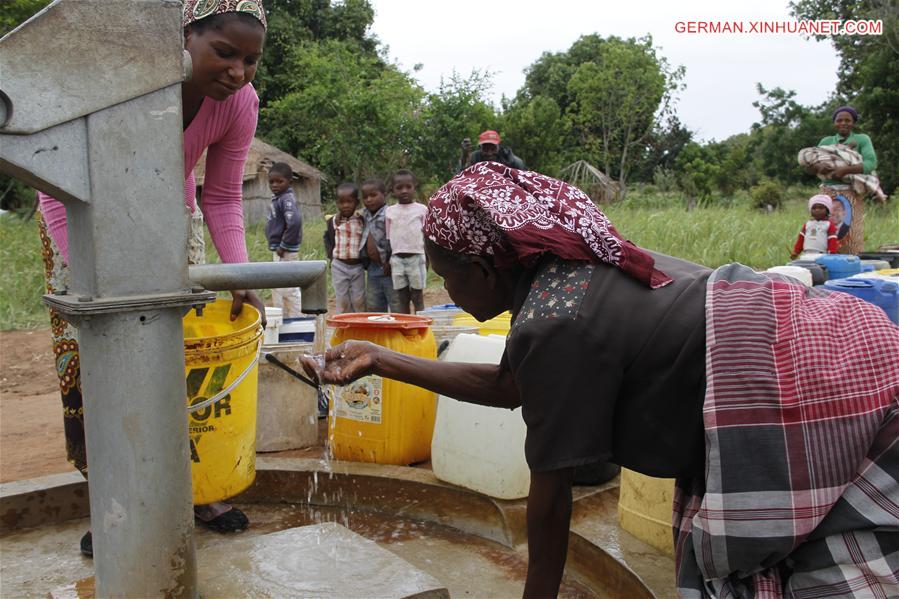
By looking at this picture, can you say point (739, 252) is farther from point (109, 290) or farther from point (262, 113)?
point (262, 113)

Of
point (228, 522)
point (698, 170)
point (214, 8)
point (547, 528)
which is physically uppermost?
point (698, 170)

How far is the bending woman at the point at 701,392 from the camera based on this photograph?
133 centimetres

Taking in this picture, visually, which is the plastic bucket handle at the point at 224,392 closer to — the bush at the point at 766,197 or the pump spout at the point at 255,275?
the pump spout at the point at 255,275

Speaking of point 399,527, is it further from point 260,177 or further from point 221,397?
point 260,177

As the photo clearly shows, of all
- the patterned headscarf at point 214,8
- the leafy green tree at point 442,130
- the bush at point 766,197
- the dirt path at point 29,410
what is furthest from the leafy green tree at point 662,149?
the patterned headscarf at point 214,8

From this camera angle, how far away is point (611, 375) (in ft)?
4.59

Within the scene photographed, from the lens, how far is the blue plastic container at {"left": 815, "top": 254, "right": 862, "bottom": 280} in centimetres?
545

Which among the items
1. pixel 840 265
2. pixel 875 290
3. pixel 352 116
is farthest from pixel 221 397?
pixel 352 116

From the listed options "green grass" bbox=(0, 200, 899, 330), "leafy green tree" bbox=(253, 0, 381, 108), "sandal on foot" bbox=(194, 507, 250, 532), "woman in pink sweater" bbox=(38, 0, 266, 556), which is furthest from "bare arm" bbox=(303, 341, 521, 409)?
"leafy green tree" bbox=(253, 0, 381, 108)

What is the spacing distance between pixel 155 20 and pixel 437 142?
1447 cm

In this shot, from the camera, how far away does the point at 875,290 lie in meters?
3.65

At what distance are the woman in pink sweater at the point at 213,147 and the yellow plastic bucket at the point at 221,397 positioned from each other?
149mm

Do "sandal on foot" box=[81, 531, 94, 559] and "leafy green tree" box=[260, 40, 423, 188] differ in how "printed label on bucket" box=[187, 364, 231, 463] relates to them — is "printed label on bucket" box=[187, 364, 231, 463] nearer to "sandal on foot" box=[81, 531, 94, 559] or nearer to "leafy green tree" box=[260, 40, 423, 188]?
"sandal on foot" box=[81, 531, 94, 559]

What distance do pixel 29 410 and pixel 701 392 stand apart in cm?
503
